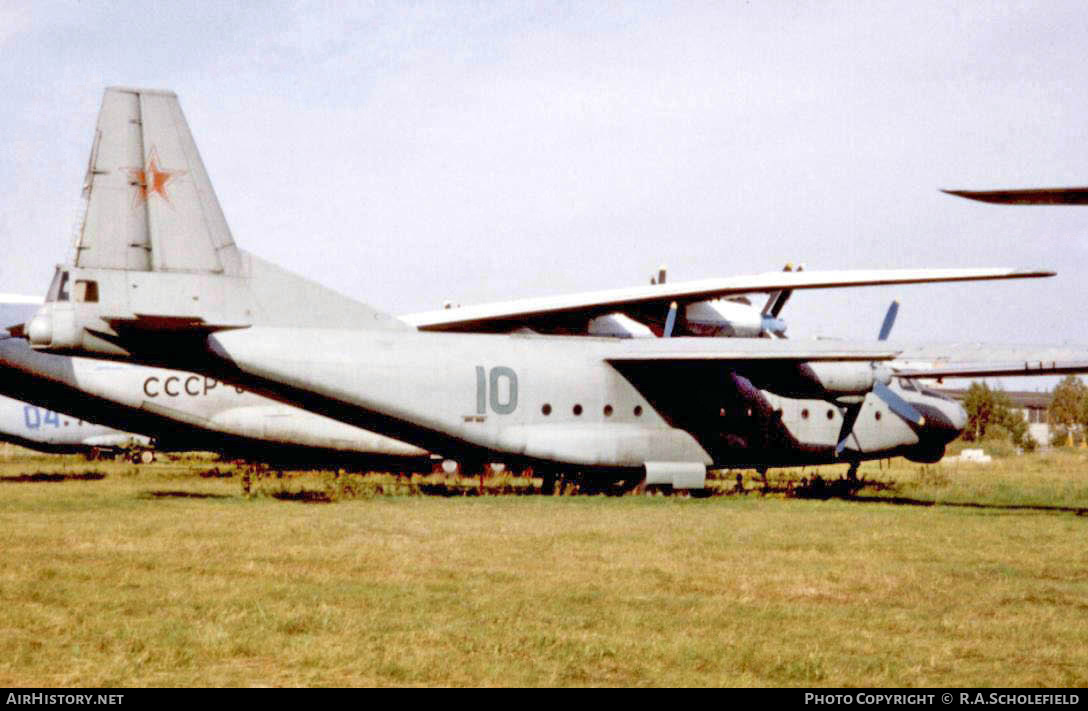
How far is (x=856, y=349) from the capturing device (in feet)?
71.9

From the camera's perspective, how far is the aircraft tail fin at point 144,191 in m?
17.6

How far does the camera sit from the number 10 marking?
70.8 ft

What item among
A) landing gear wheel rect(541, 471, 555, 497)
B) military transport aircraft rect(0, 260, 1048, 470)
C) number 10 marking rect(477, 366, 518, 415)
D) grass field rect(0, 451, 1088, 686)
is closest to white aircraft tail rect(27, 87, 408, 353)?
grass field rect(0, 451, 1088, 686)

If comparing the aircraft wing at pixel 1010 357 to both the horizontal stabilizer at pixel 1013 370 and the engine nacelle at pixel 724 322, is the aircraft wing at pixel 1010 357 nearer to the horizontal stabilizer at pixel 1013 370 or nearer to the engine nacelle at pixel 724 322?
the horizontal stabilizer at pixel 1013 370

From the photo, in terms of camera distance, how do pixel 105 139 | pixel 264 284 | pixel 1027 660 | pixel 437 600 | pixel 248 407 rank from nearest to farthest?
pixel 1027 660 → pixel 437 600 → pixel 105 139 → pixel 264 284 → pixel 248 407

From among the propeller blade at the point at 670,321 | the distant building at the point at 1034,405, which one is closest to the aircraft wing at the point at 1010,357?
the propeller blade at the point at 670,321

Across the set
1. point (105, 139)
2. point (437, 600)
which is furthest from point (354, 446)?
point (437, 600)

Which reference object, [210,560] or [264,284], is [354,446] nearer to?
[264,284]

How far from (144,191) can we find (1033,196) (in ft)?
46.1

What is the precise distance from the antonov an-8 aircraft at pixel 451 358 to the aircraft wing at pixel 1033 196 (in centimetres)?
1331

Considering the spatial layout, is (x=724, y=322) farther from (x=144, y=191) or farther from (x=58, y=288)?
(x=58, y=288)

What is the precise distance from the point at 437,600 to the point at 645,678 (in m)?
3.19

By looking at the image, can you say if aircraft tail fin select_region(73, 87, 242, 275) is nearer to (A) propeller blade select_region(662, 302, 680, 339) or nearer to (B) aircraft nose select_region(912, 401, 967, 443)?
(A) propeller blade select_region(662, 302, 680, 339)

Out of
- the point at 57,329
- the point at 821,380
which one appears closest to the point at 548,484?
the point at 821,380
